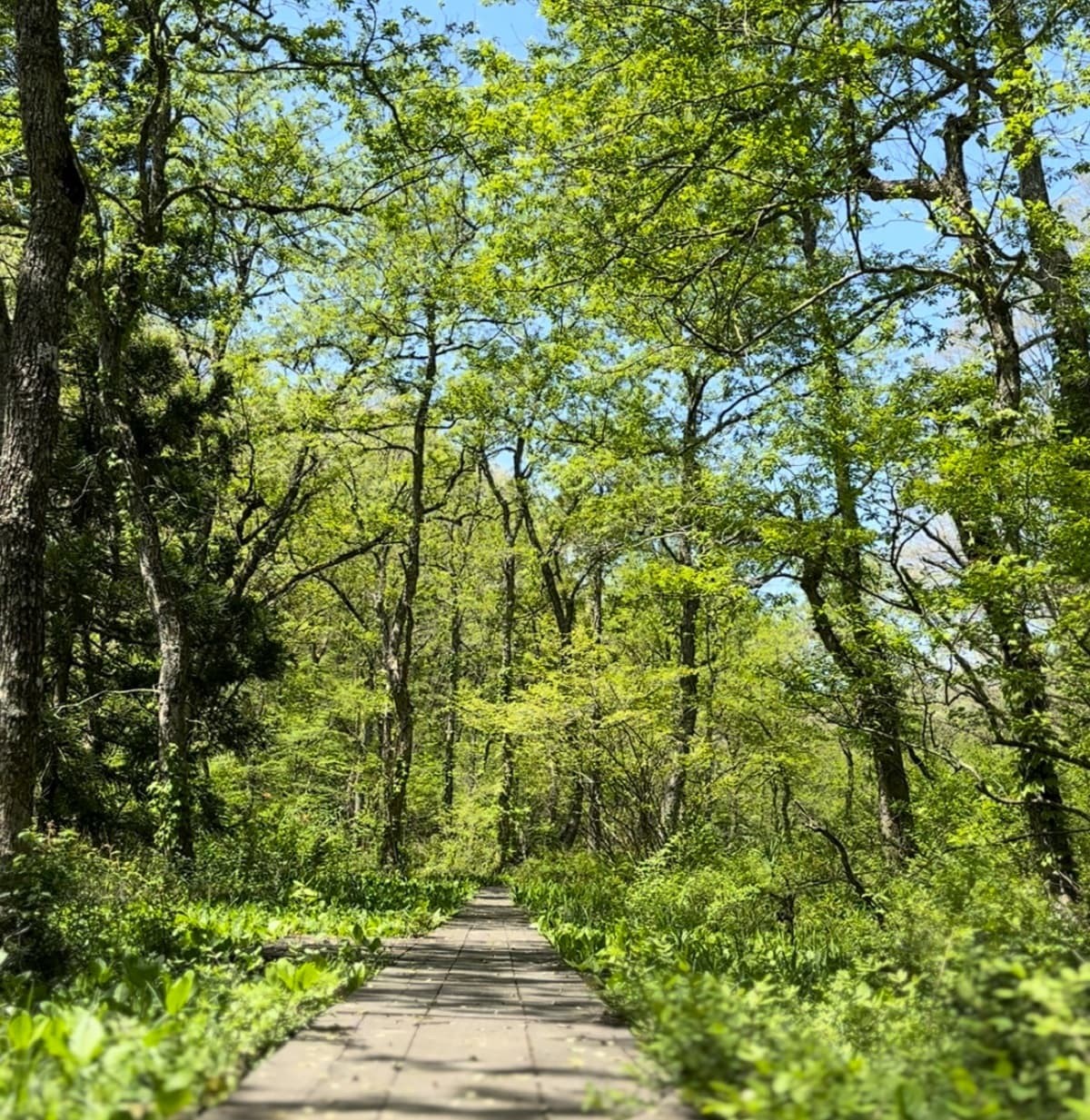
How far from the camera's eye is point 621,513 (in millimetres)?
14875

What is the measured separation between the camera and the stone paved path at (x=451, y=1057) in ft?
9.13

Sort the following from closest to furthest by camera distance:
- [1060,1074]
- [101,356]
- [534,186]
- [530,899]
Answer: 1. [1060,1074]
2. [534,186]
3. [101,356]
4. [530,899]

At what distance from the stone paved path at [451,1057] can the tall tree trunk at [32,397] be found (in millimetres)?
2914

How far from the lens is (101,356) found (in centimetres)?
1063

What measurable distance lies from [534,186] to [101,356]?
19.0 ft

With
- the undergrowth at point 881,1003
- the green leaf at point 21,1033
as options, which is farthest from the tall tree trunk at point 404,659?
the green leaf at point 21,1033

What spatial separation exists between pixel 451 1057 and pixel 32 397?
17.3 feet

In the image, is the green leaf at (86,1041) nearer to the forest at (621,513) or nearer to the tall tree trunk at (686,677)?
the forest at (621,513)

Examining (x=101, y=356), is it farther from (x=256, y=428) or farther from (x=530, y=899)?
(x=530, y=899)

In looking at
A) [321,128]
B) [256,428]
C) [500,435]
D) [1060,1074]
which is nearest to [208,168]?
[321,128]

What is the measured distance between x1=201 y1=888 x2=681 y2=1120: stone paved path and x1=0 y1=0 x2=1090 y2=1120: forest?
0.18 meters

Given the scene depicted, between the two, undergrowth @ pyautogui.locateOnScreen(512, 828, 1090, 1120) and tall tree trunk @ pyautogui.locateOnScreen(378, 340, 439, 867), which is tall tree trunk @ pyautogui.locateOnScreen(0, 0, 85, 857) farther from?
tall tree trunk @ pyautogui.locateOnScreen(378, 340, 439, 867)

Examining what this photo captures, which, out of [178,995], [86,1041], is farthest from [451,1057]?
[86,1041]

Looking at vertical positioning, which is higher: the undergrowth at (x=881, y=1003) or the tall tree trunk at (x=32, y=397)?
the tall tree trunk at (x=32, y=397)
